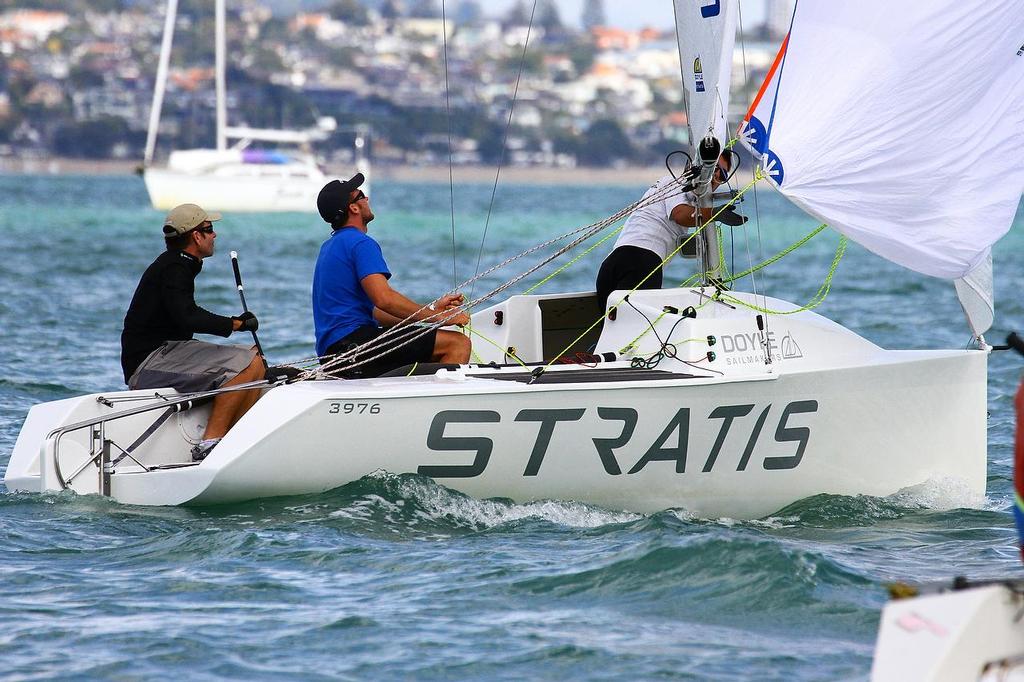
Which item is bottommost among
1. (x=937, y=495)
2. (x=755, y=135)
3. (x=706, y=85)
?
(x=937, y=495)

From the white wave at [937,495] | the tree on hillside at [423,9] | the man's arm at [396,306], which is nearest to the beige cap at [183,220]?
the man's arm at [396,306]

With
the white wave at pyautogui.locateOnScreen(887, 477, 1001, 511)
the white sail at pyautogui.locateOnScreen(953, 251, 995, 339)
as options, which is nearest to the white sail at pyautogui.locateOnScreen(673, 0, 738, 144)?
the white sail at pyautogui.locateOnScreen(953, 251, 995, 339)

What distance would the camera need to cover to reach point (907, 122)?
6.15m

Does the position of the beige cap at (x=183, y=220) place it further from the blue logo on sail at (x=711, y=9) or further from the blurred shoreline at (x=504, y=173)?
the blurred shoreline at (x=504, y=173)

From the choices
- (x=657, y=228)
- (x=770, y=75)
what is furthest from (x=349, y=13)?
(x=770, y=75)

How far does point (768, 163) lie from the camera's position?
6.18 meters

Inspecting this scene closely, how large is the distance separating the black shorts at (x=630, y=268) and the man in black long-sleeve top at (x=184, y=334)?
5.06 feet

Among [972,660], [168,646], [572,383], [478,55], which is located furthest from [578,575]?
[478,55]

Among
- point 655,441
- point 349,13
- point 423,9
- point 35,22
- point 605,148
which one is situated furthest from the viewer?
point 423,9

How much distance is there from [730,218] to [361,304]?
1.52 meters

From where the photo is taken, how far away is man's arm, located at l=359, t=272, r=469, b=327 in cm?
608

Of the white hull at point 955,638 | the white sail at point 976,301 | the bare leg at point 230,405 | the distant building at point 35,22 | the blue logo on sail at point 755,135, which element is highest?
the distant building at point 35,22

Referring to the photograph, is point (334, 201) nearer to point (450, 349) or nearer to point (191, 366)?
point (450, 349)

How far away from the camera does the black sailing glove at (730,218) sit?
633 cm
